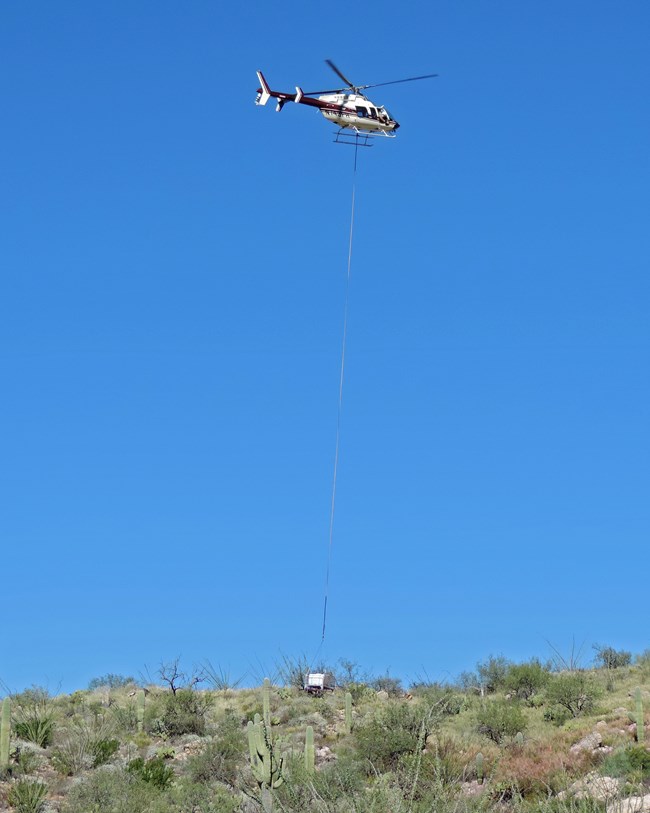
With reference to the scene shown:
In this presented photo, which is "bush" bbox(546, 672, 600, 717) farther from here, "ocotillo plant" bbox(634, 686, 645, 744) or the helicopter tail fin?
the helicopter tail fin

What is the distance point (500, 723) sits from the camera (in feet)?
108

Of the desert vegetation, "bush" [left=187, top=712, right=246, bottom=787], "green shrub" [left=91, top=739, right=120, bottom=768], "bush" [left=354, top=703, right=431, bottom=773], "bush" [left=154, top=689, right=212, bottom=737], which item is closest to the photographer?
the desert vegetation

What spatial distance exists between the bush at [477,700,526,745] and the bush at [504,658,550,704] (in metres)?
4.82

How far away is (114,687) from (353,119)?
24.6 metres

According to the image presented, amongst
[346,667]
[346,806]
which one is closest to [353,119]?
[346,667]

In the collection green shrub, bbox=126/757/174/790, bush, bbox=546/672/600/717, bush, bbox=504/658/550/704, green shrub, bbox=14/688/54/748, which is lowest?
green shrub, bbox=126/757/174/790

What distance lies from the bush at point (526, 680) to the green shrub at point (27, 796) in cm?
1786

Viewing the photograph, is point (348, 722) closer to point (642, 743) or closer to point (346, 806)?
point (642, 743)

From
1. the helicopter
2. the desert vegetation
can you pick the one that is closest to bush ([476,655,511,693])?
→ the desert vegetation

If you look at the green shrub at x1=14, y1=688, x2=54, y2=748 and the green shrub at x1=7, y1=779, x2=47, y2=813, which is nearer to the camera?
the green shrub at x1=7, y1=779, x2=47, y2=813

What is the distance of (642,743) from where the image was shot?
28.2 meters

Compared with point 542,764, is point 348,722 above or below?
above

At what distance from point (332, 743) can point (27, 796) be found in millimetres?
9570

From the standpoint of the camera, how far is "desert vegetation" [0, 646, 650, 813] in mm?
24594
